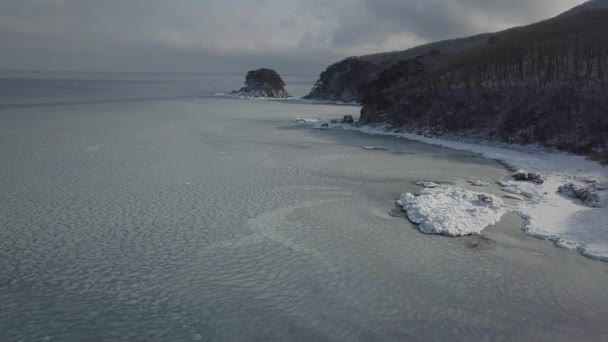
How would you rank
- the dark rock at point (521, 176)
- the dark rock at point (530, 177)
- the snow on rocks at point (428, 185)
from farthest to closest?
the dark rock at point (521, 176)
the dark rock at point (530, 177)
the snow on rocks at point (428, 185)

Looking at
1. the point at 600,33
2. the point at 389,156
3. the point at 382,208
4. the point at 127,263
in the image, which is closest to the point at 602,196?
the point at 382,208

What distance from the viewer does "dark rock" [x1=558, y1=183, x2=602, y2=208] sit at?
26.6 metres

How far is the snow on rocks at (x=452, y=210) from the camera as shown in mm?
22844

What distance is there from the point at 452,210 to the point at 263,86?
159647 millimetres

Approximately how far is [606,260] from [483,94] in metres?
47.0

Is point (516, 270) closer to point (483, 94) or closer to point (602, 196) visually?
point (602, 196)

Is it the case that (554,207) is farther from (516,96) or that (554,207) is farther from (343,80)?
(343,80)

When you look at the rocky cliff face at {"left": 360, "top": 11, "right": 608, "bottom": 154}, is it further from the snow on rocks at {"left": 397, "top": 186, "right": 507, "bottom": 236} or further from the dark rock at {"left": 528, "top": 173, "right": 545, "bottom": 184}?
the snow on rocks at {"left": 397, "top": 186, "right": 507, "bottom": 236}

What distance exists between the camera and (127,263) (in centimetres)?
1834

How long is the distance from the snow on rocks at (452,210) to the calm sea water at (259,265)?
2.81 ft

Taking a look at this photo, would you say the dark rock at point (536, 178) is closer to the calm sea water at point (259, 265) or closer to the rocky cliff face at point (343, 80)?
the calm sea water at point (259, 265)

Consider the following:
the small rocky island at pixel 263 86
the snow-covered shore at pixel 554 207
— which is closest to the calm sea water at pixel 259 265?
the snow-covered shore at pixel 554 207

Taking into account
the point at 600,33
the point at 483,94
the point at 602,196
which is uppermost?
the point at 600,33

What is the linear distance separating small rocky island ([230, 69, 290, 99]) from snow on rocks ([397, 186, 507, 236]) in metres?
152
